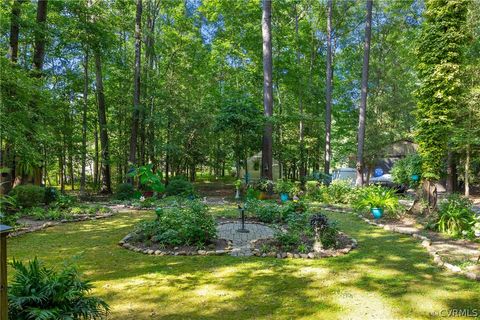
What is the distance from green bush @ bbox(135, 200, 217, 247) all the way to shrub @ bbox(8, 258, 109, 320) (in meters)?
2.72

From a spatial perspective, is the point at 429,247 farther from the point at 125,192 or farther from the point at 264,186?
the point at 125,192

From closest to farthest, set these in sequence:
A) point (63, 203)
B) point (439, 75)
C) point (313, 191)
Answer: point (439, 75) → point (63, 203) → point (313, 191)

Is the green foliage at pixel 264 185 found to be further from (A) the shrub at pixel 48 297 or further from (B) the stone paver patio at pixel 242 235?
(A) the shrub at pixel 48 297

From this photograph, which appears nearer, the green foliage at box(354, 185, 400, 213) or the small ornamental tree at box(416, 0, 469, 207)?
the small ornamental tree at box(416, 0, 469, 207)

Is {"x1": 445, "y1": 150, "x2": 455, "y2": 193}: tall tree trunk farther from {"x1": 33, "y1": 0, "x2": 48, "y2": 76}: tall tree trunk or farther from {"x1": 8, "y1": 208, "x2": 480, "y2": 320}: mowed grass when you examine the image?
{"x1": 33, "y1": 0, "x2": 48, "y2": 76}: tall tree trunk

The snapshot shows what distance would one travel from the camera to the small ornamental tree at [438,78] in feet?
24.2

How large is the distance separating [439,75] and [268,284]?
666 centimetres

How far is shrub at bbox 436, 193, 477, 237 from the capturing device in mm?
6254

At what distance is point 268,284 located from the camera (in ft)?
13.2

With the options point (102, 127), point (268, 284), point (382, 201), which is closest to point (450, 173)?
point (382, 201)

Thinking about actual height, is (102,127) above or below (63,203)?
above

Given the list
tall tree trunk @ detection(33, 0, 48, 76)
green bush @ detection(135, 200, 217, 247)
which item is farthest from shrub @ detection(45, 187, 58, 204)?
green bush @ detection(135, 200, 217, 247)

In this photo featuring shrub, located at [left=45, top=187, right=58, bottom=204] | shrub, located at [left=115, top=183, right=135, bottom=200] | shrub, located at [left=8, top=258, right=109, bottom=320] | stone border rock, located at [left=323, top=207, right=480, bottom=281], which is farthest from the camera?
shrub, located at [left=115, top=183, right=135, bottom=200]

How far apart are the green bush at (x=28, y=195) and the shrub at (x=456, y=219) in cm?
1062
